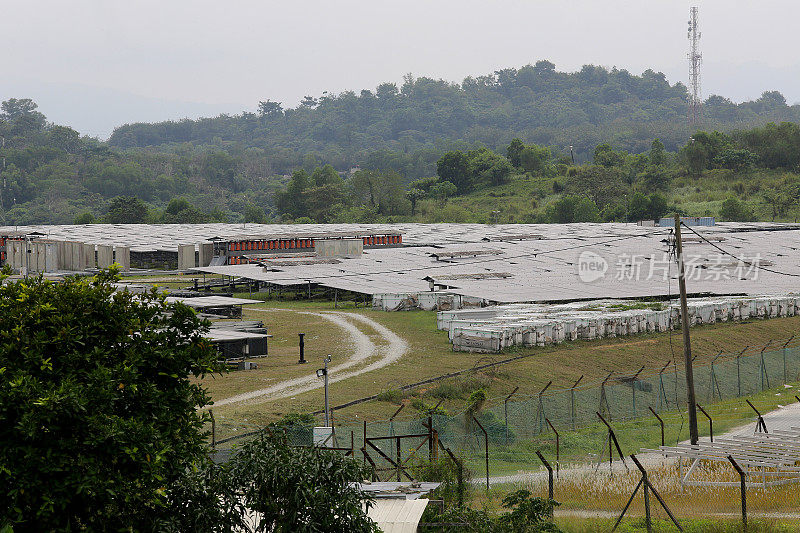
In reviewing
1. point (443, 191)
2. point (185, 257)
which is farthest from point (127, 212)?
point (185, 257)

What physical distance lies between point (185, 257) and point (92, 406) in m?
68.6

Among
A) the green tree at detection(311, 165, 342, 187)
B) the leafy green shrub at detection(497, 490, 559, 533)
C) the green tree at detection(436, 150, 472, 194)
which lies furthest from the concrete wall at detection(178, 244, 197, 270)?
the green tree at detection(311, 165, 342, 187)

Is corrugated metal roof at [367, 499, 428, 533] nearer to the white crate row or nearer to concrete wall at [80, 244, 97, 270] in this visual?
the white crate row

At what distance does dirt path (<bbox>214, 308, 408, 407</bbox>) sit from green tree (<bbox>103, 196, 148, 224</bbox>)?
81.5m

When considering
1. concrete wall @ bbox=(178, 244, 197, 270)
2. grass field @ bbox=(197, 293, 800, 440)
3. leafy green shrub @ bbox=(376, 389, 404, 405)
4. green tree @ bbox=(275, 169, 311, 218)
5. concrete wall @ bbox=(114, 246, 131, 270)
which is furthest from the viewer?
green tree @ bbox=(275, 169, 311, 218)

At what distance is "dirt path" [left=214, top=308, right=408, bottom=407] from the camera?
30812mm

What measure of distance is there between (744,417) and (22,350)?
75.6ft

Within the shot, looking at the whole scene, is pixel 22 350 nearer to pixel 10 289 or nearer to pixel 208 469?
pixel 10 289

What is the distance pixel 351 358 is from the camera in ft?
124

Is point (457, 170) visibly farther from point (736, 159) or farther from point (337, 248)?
point (337, 248)

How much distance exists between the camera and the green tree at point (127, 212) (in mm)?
127000

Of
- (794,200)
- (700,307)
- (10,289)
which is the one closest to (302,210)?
(794,200)

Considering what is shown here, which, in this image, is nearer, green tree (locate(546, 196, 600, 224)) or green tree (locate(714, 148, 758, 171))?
Answer: green tree (locate(546, 196, 600, 224))

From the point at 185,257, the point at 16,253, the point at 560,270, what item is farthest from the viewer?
the point at 185,257
